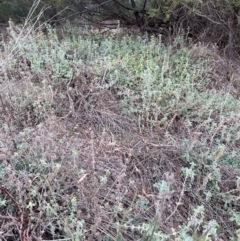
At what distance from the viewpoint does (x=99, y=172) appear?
1753mm

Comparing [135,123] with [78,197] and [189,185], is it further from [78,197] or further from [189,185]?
[78,197]

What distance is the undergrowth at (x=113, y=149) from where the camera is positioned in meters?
1.49

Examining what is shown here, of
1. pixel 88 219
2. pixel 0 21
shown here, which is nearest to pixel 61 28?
pixel 0 21

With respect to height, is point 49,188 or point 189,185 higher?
point 49,188

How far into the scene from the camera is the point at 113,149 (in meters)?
1.99

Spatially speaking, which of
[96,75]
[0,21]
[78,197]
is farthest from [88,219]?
[0,21]

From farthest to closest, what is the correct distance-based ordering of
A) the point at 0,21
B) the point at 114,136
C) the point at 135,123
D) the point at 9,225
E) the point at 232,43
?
the point at 0,21, the point at 232,43, the point at 135,123, the point at 114,136, the point at 9,225

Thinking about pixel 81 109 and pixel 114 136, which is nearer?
pixel 114 136

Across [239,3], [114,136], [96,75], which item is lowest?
[114,136]

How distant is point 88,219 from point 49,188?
0.27 metres

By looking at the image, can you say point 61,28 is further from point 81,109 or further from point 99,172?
point 99,172

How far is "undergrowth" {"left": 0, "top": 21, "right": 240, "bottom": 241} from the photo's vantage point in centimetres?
149

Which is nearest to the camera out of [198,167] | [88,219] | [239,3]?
[88,219]

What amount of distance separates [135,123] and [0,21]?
3.17 meters
